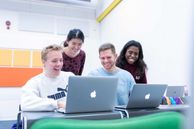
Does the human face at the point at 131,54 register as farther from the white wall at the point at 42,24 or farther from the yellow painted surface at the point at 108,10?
the white wall at the point at 42,24

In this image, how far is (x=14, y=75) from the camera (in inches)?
176

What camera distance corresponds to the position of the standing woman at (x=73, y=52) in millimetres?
2314

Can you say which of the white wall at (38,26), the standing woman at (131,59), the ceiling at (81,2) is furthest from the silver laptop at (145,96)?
the ceiling at (81,2)

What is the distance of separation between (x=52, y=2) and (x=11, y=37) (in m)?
1.07

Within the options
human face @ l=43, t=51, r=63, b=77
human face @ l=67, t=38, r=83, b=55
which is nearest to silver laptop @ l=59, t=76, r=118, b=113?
human face @ l=43, t=51, r=63, b=77

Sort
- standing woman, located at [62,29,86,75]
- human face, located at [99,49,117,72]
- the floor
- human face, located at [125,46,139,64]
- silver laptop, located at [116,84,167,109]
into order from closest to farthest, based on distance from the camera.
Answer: silver laptop, located at [116,84,167,109], human face, located at [99,49,117,72], standing woman, located at [62,29,86,75], human face, located at [125,46,139,64], the floor

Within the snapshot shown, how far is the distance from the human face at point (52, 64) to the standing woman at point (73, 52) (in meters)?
0.53

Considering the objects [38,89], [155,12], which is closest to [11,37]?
[155,12]

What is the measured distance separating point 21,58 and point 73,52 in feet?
7.81

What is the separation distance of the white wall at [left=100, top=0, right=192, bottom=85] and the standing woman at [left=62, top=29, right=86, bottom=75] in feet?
3.29

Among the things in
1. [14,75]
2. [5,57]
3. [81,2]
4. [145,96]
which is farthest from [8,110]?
[145,96]

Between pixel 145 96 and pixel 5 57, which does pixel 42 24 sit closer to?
pixel 5 57

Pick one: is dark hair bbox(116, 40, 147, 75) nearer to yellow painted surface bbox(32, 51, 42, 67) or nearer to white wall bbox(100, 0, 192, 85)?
white wall bbox(100, 0, 192, 85)

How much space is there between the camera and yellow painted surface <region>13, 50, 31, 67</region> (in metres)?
4.50
